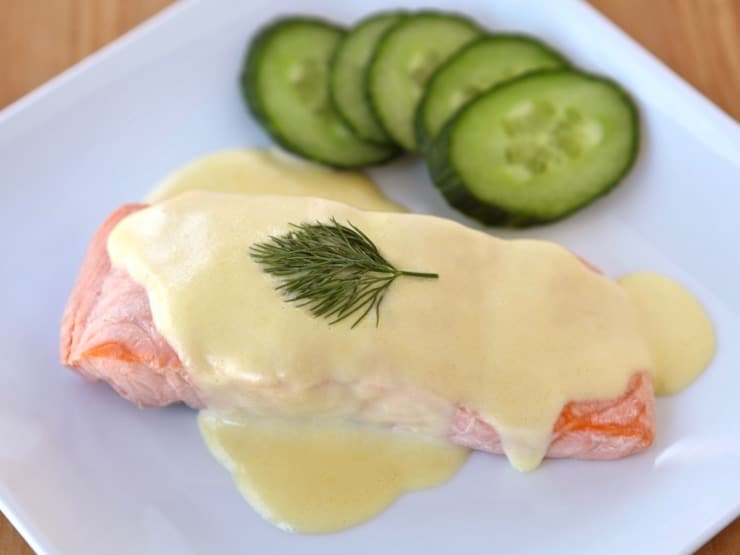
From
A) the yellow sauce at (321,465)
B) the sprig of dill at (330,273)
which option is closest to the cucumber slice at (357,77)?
the sprig of dill at (330,273)

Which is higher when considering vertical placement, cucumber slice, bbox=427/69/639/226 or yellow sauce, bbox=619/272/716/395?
→ cucumber slice, bbox=427/69/639/226

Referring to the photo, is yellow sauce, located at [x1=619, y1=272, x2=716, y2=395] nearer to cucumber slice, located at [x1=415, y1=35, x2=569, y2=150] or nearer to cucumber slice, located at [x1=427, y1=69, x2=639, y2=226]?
cucumber slice, located at [x1=427, y1=69, x2=639, y2=226]

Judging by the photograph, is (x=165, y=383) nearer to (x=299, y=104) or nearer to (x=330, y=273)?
(x=330, y=273)

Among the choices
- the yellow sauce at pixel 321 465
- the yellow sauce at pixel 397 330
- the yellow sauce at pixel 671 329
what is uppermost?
the yellow sauce at pixel 397 330

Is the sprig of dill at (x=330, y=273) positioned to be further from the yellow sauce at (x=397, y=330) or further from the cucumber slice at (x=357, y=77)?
the cucumber slice at (x=357, y=77)

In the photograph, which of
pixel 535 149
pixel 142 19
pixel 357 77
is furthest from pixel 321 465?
pixel 142 19

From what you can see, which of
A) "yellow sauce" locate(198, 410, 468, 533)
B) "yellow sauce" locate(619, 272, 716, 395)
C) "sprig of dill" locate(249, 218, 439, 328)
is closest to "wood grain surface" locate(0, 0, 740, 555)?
"yellow sauce" locate(619, 272, 716, 395)
